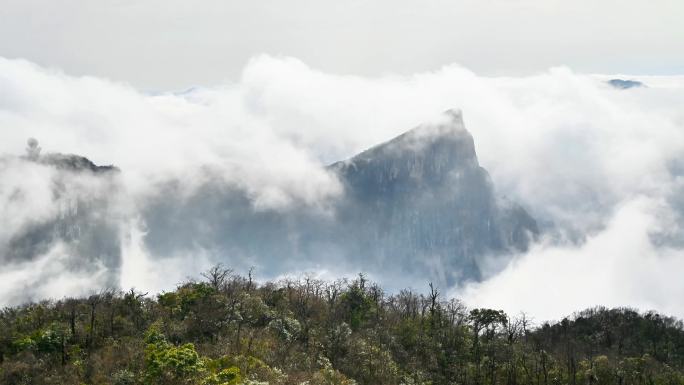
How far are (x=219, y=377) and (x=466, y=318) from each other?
285 feet

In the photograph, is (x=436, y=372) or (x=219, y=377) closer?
(x=219, y=377)

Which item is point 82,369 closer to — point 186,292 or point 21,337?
point 21,337

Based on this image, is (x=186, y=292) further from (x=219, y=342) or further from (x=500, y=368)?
(x=500, y=368)

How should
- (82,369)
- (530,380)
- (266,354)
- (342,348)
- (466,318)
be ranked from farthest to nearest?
(466,318) → (530,380) → (342,348) → (266,354) → (82,369)

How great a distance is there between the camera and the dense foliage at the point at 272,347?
61.9 meters

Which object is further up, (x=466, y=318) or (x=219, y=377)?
(x=466, y=318)

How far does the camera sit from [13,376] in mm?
65812

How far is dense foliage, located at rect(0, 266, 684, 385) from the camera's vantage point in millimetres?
61906

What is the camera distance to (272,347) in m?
74.7

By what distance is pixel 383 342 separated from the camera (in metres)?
97.9

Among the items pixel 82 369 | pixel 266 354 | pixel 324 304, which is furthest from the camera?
pixel 324 304

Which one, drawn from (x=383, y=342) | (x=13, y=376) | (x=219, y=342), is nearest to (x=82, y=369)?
(x=13, y=376)

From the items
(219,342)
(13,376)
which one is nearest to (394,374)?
(219,342)

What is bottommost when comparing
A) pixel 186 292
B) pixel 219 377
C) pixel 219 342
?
pixel 219 377
